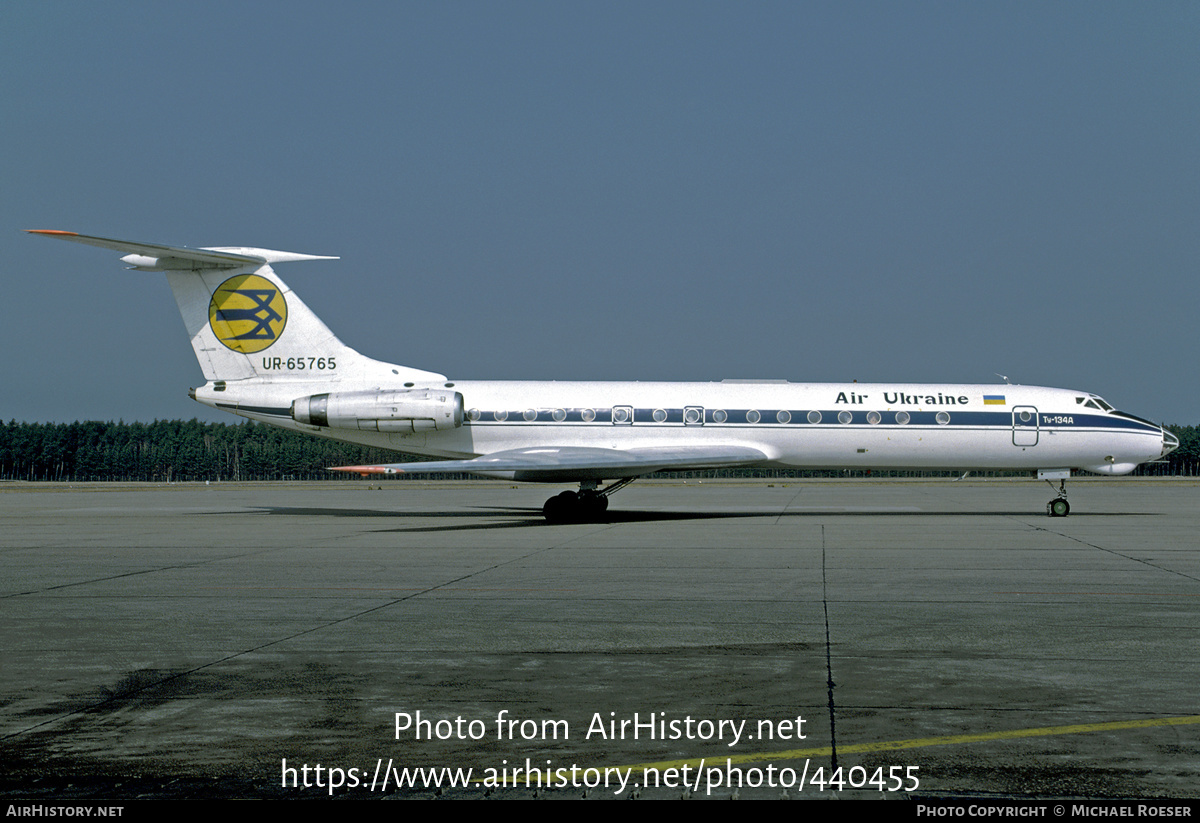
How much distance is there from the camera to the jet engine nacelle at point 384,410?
77.7 feet

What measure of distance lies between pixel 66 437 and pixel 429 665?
15741 cm

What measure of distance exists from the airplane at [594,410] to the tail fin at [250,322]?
0.03 metres

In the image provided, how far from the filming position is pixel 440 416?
933 inches

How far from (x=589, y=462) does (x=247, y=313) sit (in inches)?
365

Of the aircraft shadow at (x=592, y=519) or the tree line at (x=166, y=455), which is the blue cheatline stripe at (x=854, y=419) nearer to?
the aircraft shadow at (x=592, y=519)

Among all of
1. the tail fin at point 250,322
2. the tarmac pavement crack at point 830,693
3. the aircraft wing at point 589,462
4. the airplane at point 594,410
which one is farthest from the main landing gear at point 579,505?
the tarmac pavement crack at point 830,693

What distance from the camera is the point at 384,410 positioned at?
23750mm

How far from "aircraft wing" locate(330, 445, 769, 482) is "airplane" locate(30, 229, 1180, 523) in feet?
0.58

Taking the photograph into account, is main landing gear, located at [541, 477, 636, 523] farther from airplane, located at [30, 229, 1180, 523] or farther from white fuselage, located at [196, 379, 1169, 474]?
white fuselage, located at [196, 379, 1169, 474]

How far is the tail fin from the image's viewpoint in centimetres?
2431

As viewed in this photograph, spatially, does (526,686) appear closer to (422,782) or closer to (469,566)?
(422,782)

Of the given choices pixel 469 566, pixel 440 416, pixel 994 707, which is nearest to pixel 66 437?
pixel 440 416

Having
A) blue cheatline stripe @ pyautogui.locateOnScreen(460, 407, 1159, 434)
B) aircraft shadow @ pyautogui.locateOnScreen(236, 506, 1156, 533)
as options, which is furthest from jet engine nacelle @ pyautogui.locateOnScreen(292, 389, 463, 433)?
aircraft shadow @ pyautogui.locateOnScreen(236, 506, 1156, 533)

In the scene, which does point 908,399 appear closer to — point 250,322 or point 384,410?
point 384,410
